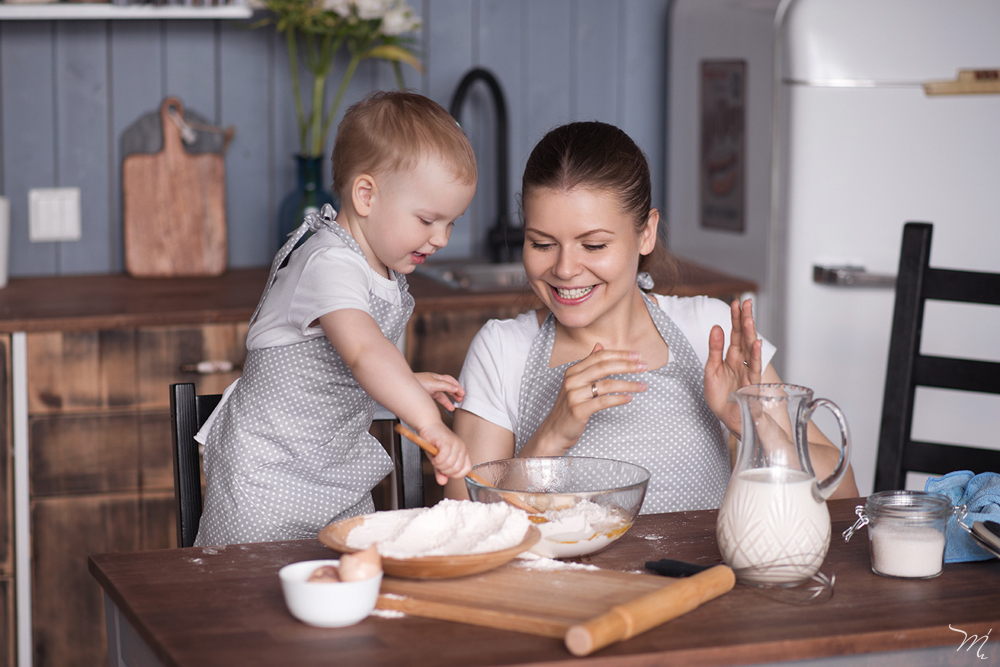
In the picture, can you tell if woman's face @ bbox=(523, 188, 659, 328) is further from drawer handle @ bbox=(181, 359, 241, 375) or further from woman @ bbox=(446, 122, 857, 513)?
drawer handle @ bbox=(181, 359, 241, 375)

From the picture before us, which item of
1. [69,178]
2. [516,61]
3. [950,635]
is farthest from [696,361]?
[69,178]

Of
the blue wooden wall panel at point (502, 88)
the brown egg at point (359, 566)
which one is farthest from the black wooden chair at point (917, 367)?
the blue wooden wall panel at point (502, 88)

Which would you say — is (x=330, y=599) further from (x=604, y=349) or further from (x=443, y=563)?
(x=604, y=349)

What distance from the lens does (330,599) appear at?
0.94 metres

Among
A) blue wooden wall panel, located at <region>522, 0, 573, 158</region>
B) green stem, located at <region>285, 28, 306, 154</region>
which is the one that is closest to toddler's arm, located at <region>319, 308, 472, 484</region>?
green stem, located at <region>285, 28, 306, 154</region>

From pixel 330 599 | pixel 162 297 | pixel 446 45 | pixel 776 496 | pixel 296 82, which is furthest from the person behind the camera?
pixel 446 45

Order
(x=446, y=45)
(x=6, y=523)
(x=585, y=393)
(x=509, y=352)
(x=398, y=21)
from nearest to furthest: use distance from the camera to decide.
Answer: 1. (x=585, y=393)
2. (x=509, y=352)
3. (x=6, y=523)
4. (x=398, y=21)
5. (x=446, y=45)

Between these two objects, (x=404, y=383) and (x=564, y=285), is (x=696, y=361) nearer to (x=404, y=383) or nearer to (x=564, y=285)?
(x=564, y=285)

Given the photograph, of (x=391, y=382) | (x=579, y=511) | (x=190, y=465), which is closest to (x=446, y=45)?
(x=190, y=465)

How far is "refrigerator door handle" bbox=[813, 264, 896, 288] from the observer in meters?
2.42

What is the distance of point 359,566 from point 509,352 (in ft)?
2.35

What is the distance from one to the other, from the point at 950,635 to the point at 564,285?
2.38 feet

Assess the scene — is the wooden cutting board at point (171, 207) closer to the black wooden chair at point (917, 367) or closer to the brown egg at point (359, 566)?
the black wooden chair at point (917, 367)

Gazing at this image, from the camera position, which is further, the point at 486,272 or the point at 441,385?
the point at 486,272
